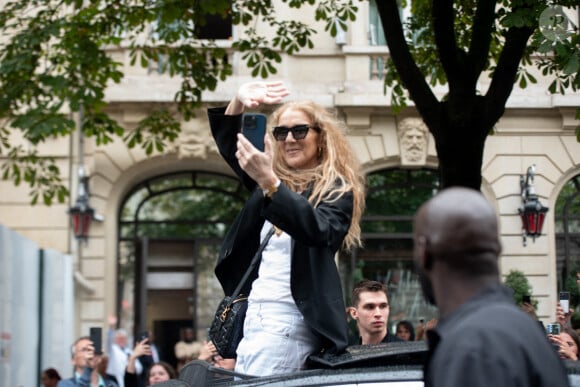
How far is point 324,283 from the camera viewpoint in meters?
4.51

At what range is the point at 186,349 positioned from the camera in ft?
57.6

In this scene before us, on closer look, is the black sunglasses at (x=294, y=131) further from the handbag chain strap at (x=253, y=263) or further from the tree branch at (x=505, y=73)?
the tree branch at (x=505, y=73)

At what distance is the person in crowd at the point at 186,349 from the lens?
16.5 m

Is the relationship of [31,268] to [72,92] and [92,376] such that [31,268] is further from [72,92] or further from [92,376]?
[92,376]

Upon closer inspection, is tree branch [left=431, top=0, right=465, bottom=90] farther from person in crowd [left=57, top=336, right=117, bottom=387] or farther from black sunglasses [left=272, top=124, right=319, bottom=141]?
black sunglasses [left=272, top=124, right=319, bottom=141]

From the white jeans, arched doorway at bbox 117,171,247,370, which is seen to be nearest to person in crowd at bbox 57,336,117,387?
the white jeans

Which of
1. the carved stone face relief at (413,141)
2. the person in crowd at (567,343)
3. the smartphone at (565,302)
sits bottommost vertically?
the person in crowd at (567,343)

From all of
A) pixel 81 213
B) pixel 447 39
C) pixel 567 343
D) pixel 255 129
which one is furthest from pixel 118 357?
pixel 255 129

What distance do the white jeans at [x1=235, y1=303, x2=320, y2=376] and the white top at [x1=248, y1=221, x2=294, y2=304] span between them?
3 cm

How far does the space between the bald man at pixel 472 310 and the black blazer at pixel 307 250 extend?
1517mm

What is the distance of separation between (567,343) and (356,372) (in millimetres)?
3427

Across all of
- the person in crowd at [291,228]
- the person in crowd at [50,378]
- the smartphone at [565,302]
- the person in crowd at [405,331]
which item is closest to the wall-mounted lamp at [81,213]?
the person in crowd at [50,378]

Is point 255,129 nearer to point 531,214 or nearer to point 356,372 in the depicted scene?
point 356,372

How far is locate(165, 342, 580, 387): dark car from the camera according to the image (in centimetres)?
376
